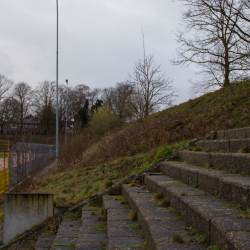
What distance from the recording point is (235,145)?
13.6 feet

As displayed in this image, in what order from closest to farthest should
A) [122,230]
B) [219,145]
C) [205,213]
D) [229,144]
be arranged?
[205,213], [122,230], [229,144], [219,145]

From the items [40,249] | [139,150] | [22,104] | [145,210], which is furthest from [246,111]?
[22,104]

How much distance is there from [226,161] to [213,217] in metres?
1.55

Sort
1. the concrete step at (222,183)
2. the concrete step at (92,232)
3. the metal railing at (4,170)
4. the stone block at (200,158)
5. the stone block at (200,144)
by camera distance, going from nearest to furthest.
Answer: the concrete step at (222,183), the concrete step at (92,232), the stone block at (200,158), the stone block at (200,144), the metal railing at (4,170)

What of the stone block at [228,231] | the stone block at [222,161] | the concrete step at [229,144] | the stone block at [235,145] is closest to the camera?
the stone block at [228,231]

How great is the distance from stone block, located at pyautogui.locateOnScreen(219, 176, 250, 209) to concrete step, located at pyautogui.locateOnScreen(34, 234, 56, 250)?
3.13m

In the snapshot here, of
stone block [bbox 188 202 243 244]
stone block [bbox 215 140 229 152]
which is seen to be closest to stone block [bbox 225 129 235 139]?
stone block [bbox 215 140 229 152]

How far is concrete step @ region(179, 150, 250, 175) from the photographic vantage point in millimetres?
3068

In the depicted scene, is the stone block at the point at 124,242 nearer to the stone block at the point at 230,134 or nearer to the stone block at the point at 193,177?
the stone block at the point at 193,177

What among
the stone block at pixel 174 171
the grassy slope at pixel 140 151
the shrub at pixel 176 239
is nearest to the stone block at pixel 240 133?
the stone block at pixel 174 171

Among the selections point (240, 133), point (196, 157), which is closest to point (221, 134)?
point (240, 133)

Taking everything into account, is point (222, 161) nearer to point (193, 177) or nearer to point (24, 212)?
point (193, 177)

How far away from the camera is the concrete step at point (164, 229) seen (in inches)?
86.2

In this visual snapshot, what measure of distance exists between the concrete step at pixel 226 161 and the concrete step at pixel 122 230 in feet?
4.80
